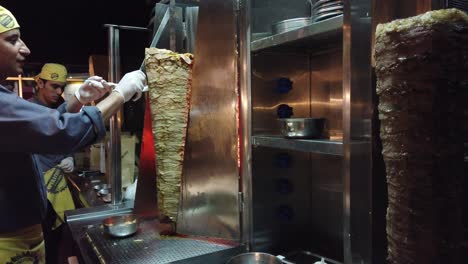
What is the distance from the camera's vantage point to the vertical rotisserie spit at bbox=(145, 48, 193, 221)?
1.99 meters

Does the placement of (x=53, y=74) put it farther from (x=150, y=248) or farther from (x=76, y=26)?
(x=150, y=248)

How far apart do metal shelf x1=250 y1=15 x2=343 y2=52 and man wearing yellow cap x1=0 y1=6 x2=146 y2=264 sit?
853mm

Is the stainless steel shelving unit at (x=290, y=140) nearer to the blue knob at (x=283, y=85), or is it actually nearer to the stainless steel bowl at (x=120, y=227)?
the blue knob at (x=283, y=85)

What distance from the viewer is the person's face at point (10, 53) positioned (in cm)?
200

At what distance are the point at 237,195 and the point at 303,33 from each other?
0.96m

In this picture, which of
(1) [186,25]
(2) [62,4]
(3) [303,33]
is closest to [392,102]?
(3) [303,33]

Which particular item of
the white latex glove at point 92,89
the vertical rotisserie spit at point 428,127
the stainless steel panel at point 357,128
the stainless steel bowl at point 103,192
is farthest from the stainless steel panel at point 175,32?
the stainless steel bowl at point 103,192

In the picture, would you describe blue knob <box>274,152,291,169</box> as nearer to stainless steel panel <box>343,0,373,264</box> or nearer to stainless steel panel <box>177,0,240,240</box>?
stainless steel panel <box>177,0,240,240</box>

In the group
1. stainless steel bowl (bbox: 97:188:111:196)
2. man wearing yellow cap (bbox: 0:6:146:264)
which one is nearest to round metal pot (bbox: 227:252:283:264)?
man wearing yellow cap (bbox: 0:6:146:264)

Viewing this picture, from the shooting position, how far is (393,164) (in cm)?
102

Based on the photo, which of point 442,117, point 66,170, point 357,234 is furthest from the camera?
point 66,170

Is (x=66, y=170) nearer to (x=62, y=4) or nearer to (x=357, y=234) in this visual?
(x=62, y=4)

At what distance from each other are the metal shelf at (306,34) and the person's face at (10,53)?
1.41 m

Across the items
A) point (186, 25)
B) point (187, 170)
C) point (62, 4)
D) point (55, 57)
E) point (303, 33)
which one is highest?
point (62, 4)
